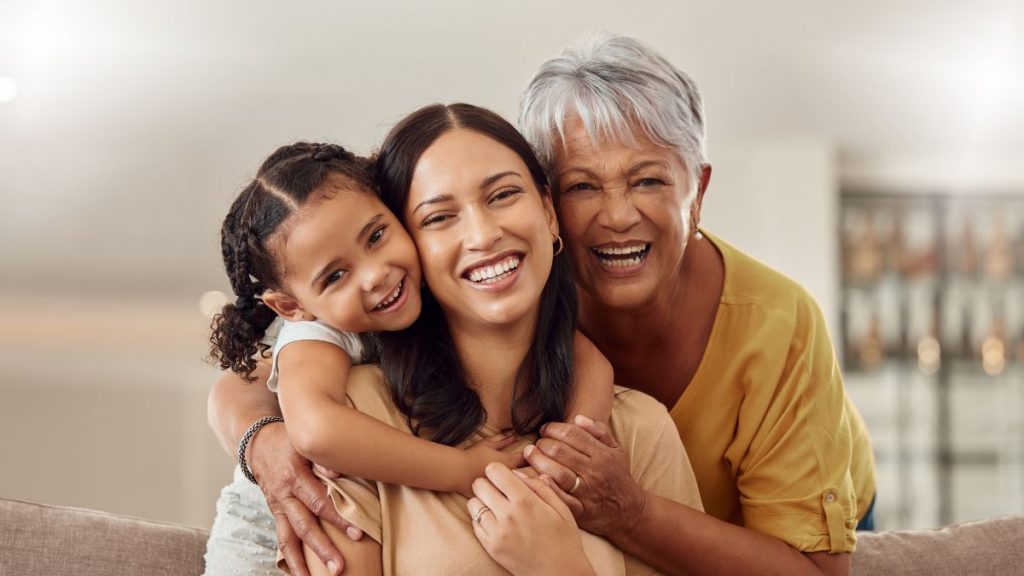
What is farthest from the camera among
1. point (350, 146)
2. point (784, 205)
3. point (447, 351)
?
point (784, 205)

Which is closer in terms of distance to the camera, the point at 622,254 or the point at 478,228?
the point at 478,228

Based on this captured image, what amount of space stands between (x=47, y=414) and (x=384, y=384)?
482 cm

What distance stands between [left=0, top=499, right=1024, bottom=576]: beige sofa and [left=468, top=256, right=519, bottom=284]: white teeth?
741 mm

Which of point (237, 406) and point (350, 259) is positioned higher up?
point (350, 259)

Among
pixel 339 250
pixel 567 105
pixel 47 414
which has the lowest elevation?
pixel 47 414

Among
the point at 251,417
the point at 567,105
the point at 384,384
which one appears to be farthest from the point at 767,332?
the point at 251,417

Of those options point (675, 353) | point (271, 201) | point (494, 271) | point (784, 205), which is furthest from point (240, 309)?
point (784, 205)

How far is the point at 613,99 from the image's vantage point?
1.72m

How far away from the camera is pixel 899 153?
20.9ft

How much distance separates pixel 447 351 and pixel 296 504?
1.03 ft

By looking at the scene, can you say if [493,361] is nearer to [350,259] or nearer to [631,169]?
[350,259]

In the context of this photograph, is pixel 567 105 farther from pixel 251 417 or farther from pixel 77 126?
pixel 77 126

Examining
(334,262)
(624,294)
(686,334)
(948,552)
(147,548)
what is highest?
(334,262)

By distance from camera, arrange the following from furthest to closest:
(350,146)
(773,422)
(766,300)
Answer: (350,146), (766,300), (773,422)
